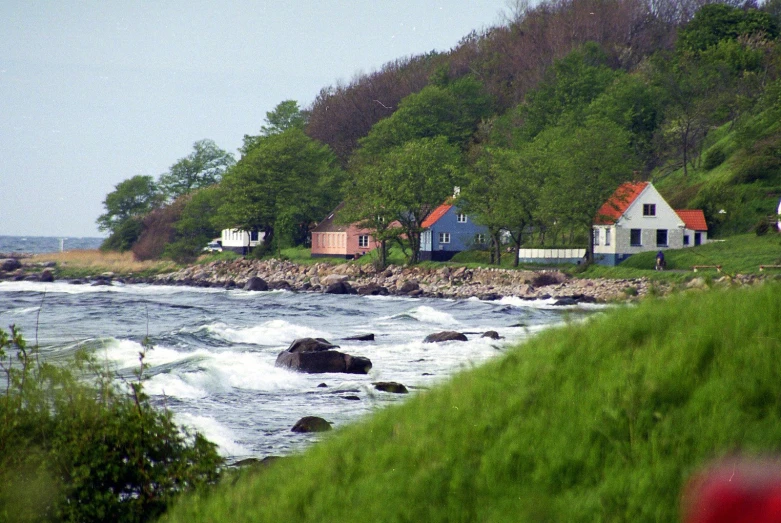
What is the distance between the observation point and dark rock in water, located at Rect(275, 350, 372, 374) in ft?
68.5

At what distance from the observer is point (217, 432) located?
46.9ft

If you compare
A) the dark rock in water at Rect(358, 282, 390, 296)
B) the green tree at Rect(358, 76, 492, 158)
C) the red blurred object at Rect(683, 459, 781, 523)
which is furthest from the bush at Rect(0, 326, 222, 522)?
the green tree at Rect(358, 76, 492, 158)

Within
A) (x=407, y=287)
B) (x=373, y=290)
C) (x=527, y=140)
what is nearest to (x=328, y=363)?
(x=407, y=287)

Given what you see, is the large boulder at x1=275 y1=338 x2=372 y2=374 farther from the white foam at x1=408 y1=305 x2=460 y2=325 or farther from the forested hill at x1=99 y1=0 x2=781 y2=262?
the forested hill at x1=99 y1=0 x2=781 y2=262

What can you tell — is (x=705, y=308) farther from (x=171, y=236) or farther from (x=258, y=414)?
(x=171, y=236)

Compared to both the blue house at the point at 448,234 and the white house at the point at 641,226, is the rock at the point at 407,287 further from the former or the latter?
A: the blue house at the point at 448,234

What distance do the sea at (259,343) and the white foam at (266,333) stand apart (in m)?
0.05

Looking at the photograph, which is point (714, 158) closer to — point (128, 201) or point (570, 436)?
point (570, 436)

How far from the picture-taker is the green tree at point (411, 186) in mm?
68312

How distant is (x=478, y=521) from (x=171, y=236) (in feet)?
341

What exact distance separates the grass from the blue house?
29605 mm

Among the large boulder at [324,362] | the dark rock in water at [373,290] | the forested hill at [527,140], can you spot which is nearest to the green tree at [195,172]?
the forested hill at [527,140]

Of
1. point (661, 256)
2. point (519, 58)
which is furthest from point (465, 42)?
point (661, 256)

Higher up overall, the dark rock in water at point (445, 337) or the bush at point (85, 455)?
the bush at point (85, 455)
